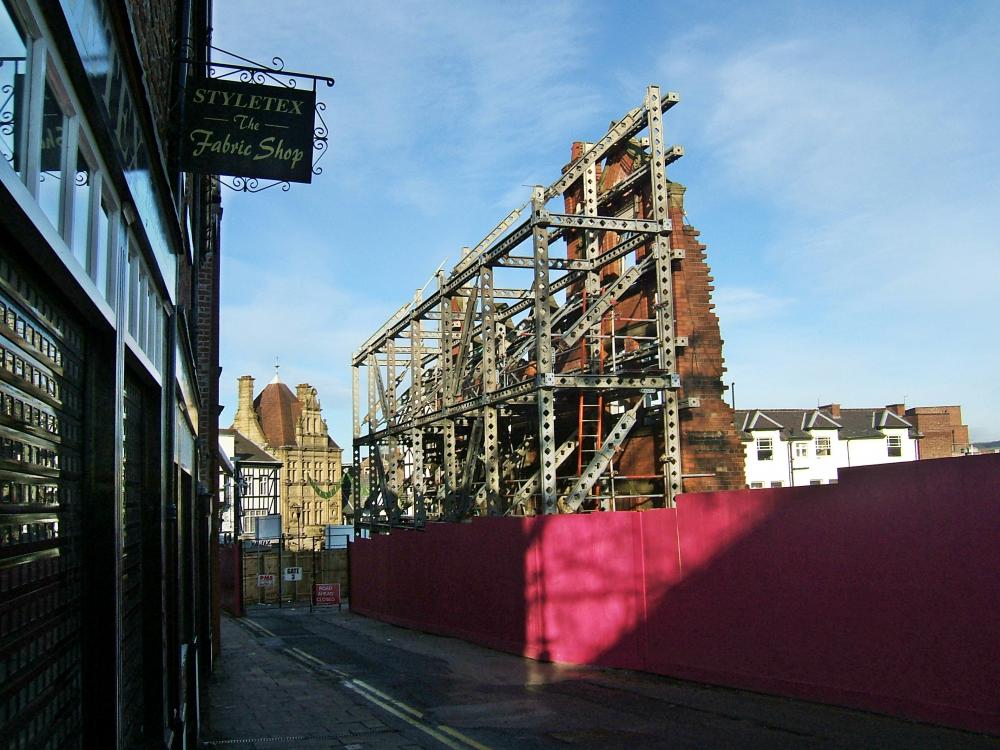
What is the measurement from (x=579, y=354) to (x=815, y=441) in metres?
40.4

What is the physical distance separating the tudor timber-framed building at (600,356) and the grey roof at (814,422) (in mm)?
36762

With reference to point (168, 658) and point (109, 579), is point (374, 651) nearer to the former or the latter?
point (168, 658)

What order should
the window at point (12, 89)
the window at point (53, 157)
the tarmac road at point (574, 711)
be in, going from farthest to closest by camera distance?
the tarmac road at point (574, 711) < the window at point (53, 157) < the window at point (12, 89)

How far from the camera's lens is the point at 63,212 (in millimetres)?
2805

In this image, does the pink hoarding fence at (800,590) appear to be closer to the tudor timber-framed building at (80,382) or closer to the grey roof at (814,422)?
the tudor timber-framed building at (80,382)

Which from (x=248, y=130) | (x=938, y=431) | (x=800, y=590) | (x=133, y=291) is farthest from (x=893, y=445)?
(x=133, y=291)

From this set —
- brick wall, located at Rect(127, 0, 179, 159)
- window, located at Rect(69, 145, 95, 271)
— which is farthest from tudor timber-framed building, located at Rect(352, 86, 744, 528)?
window, located at Rect(69, 145, 95, 271)

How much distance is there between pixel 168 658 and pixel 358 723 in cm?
453

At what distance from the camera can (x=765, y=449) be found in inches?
2190

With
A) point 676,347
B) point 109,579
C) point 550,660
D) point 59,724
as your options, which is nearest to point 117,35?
point 109,579

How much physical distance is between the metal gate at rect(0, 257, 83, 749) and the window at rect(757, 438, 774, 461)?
5503cm

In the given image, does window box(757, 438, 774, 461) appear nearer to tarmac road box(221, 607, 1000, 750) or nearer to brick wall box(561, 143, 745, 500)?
brick wall box(561, 143, 745, 500)

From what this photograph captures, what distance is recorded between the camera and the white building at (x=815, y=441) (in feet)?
182

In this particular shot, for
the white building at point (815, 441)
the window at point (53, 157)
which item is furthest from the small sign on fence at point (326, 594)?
the window at point (53, 157)
